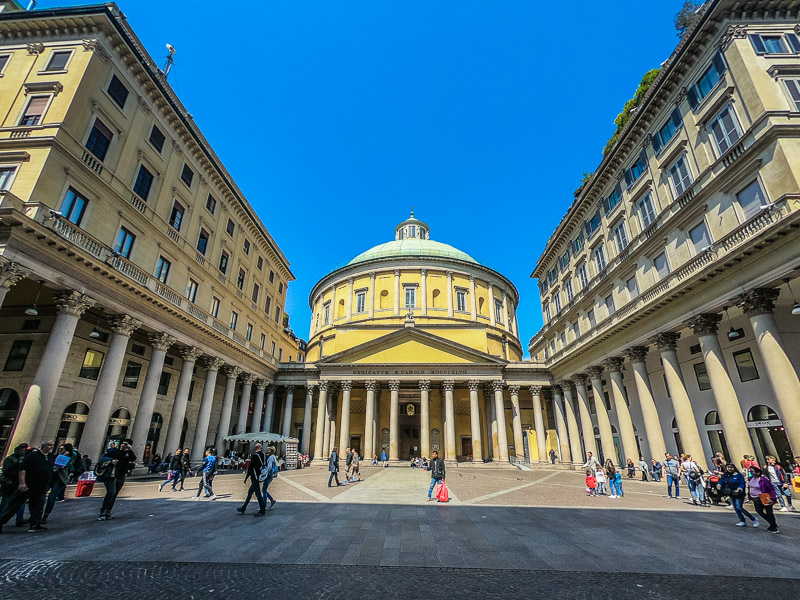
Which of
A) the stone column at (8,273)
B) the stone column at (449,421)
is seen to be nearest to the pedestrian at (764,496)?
the stone column at (449,421)

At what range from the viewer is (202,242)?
26.4 metres

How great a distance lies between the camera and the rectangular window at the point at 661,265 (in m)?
20.6

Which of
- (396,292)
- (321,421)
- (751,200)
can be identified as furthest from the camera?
(396,292)

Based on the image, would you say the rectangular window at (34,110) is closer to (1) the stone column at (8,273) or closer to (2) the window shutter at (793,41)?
(1) the stone column at (8,273)

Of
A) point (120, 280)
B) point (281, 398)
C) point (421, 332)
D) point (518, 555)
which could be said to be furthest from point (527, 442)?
point (120, 280)

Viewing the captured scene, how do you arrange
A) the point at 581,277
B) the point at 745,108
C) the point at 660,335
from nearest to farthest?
the point at 745,108 < the point at 660,335 < the point at 581,277

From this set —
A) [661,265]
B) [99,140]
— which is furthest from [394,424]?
[99,140]

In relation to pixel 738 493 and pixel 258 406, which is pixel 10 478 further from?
pixel 258 406

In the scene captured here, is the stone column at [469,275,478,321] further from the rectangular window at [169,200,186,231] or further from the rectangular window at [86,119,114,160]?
the rectangular window at [86,119,114,160]

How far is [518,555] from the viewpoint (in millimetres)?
6422

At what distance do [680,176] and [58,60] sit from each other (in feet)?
107

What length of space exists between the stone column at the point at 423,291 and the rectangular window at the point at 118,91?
100.0 feet

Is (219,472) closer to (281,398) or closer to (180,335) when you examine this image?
(180,335)

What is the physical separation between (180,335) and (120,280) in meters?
5.59
